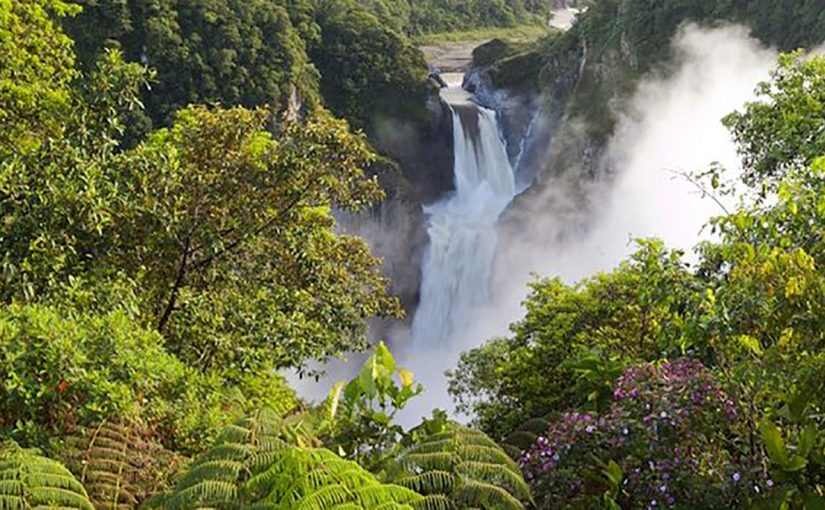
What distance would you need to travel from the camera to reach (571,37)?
147 ft

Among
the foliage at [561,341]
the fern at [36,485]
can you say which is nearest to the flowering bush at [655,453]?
the fern at [36,485]

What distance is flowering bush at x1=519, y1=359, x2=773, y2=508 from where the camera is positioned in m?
4.92

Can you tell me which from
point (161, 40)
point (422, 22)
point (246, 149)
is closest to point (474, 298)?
point (161, 40)

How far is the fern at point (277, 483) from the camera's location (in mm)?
4258

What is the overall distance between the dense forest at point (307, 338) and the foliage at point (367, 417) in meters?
0.03

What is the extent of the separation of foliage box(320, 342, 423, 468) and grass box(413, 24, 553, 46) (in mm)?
68089

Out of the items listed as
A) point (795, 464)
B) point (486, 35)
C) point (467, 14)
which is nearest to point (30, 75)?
point (795, 464)

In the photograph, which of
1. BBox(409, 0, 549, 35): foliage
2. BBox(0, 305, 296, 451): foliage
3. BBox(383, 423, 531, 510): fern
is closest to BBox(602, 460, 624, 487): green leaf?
BBox(383, 423, 531, 510): fern

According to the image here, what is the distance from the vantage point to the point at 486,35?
8031cm

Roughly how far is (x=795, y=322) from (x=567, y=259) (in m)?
31.2

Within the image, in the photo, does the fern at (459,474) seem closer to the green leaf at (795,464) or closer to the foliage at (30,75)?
the green leaf at (795,464)

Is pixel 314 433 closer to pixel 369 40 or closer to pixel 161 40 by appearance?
pixel 161 40

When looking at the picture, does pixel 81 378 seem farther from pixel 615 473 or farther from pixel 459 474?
pixel 615 473

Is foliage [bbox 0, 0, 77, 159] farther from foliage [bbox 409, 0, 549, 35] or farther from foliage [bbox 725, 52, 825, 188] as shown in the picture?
foliage [bbox 409, 0, 549, 35]
